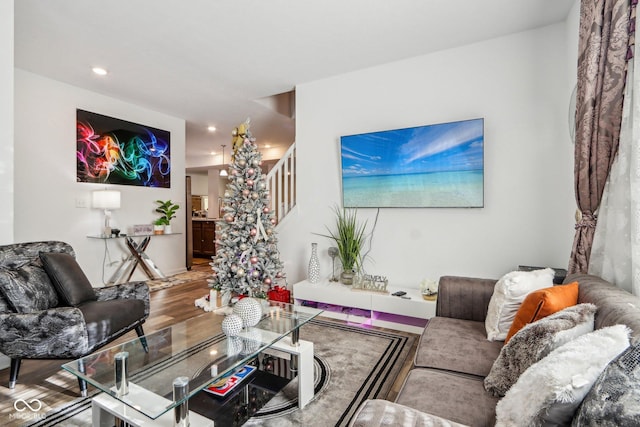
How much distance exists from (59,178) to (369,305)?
13.2 feet

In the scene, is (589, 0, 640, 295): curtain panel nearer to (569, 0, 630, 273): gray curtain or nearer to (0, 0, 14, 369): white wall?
(569, 0, 630, 273): gray curtain

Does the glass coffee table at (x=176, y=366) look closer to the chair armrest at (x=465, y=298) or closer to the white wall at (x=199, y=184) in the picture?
the chair armrest at (x=465, y=298)

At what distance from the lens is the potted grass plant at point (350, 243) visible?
343cm

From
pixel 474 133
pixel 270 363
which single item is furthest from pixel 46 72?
pixel 474 133

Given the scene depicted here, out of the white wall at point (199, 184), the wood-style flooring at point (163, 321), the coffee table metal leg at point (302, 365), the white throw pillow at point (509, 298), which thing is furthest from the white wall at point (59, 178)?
the white wall at point (199, 184)

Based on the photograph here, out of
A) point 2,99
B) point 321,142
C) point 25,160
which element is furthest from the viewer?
point 321,142

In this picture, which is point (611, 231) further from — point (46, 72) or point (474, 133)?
point (46, 72)

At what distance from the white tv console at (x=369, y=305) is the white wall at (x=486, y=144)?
0.41m

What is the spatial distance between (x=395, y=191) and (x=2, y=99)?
10.8ft

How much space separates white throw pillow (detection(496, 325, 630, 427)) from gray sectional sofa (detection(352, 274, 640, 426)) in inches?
2.7

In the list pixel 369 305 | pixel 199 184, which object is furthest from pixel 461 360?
pixel 199 184

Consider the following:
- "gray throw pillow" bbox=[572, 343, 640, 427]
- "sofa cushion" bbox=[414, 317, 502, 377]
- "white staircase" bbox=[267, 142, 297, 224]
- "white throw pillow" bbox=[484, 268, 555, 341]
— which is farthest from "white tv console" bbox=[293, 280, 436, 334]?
"gray throw pillow" bbox=[572, 343, 640, 427]

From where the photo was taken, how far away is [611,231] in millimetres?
1693

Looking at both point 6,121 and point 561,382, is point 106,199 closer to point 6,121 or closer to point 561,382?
point 6,121
